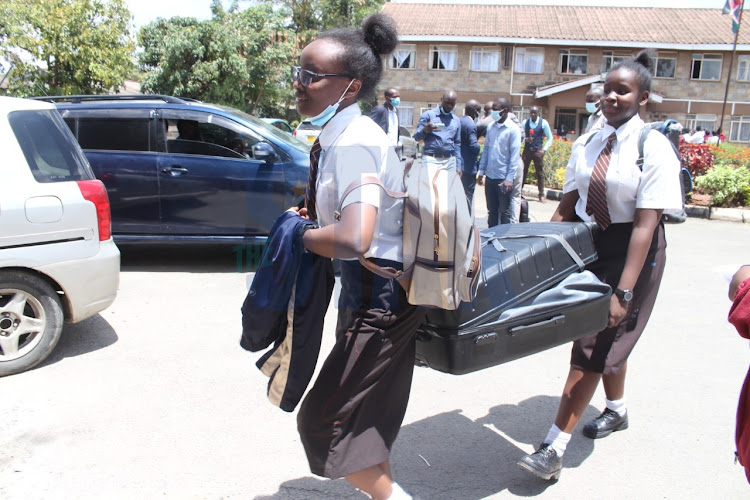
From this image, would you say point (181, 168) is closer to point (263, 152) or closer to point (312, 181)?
point (263, 152)

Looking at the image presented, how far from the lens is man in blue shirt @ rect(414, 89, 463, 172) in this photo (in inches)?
353

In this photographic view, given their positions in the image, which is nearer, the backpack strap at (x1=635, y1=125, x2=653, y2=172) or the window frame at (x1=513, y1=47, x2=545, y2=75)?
the backpack strap at (x1=635, y1=125, x2=653, y2=172)

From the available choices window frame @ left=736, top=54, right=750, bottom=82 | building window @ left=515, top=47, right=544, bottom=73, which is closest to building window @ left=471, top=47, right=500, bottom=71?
building window @ left=515, top=47, right=544, bottom=73

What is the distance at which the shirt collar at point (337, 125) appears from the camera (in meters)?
2.03

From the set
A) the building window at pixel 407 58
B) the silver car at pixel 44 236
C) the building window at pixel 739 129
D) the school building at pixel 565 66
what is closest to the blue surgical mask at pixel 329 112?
the silver car at pixel 44 236

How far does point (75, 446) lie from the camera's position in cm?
316

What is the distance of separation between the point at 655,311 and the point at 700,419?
225cm

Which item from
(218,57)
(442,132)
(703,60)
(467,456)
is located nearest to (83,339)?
(467,456)

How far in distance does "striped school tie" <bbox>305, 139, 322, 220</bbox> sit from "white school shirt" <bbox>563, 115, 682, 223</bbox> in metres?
1.39

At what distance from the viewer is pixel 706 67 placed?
33375 millimetres

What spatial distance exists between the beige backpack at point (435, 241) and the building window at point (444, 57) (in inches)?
1322

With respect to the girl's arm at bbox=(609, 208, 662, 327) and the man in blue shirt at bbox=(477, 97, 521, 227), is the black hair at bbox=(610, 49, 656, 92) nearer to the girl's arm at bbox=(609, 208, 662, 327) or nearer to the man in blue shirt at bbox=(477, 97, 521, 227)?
the girl's arm at bbox=(609, 208, 662, 327)

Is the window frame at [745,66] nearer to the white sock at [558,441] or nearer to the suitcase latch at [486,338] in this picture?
the white sock at [558,441]

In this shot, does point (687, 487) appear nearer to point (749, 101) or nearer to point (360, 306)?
point (360, 306)
